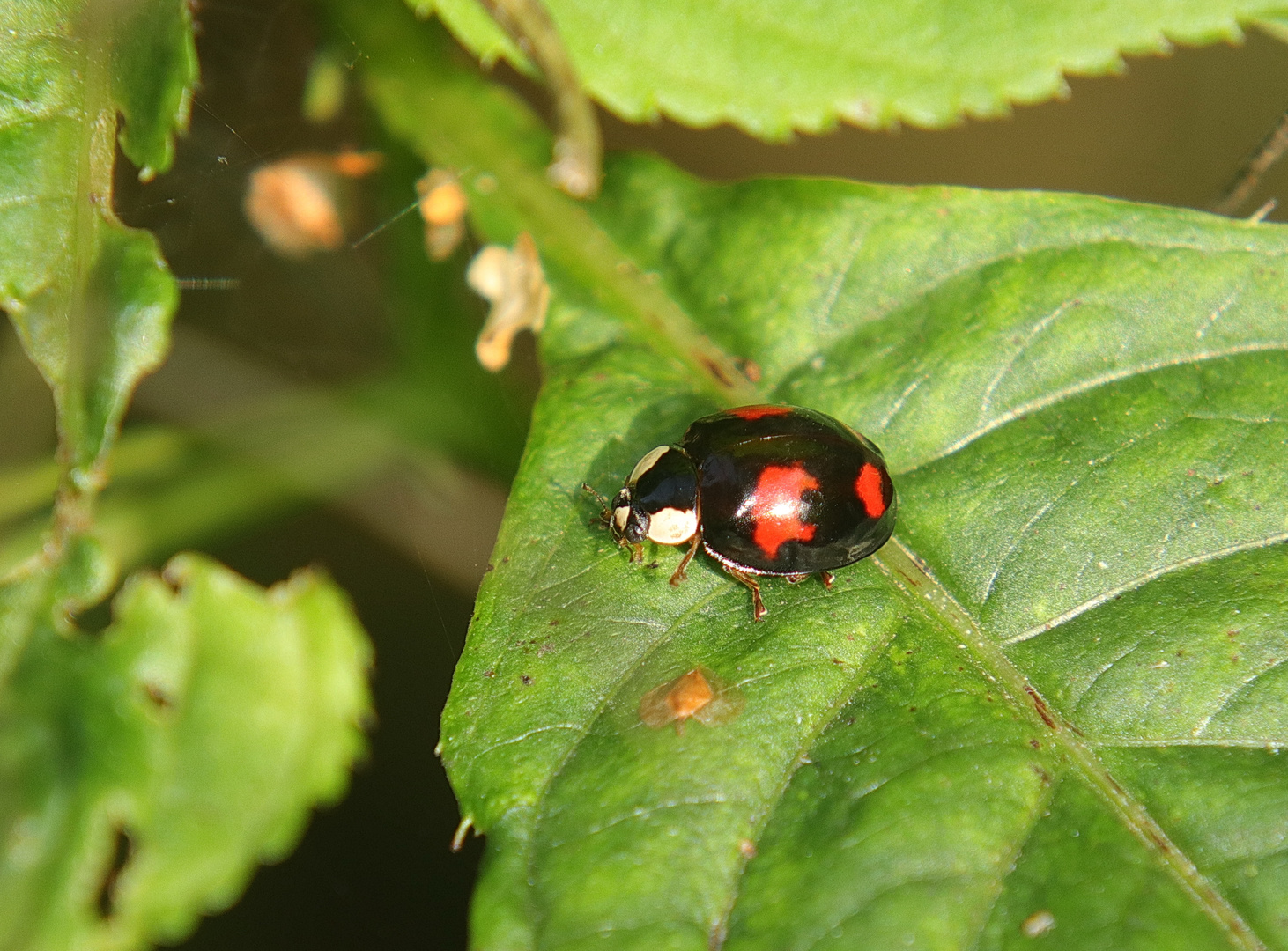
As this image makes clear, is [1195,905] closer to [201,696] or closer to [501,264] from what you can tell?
[201,696]

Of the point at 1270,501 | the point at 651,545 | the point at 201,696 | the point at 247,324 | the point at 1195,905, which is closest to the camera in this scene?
the point at 1195,905

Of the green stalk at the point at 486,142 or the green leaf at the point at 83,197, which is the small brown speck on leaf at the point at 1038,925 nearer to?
the green stalk at the point at 486,142

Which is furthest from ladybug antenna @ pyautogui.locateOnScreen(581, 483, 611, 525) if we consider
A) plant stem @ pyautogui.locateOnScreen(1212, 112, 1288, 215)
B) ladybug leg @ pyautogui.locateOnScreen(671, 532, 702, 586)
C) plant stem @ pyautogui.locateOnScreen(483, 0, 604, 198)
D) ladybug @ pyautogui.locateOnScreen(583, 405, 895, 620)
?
plant stem @ pyautogui.locateOnScreen(1212, 112, 1288, 215)

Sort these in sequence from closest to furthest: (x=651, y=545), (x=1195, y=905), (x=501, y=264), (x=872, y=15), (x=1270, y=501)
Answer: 1. (x=1195, y=905)
2. (x=1270, y=501)
3. (x=651, y=545)
4. (x=872, y=15)
5. (x=501, y=264)

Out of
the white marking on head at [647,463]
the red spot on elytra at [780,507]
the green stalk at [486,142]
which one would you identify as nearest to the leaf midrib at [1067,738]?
the red spot on elytra at [780,507]

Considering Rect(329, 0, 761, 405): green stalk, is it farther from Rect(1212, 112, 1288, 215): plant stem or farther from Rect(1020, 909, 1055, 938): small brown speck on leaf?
Rect(1020, 909, 1055, 938): small brown speck on leaf

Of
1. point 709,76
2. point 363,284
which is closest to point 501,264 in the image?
point 363,284
